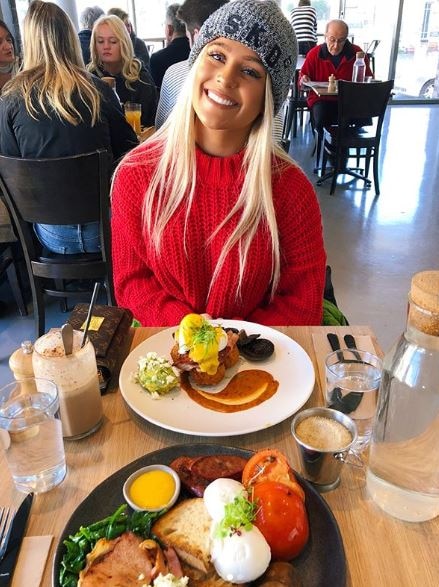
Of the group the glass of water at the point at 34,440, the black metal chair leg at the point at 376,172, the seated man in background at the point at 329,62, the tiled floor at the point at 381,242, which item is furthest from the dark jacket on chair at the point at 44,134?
the seated man in background at the point at 329,62

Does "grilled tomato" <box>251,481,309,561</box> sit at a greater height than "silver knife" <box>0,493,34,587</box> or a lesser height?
greater

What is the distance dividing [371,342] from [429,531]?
1.67 ft

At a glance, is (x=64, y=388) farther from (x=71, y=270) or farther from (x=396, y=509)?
(x=71, y=270)

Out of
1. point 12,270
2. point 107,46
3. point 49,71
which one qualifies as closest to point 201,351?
point 49,71

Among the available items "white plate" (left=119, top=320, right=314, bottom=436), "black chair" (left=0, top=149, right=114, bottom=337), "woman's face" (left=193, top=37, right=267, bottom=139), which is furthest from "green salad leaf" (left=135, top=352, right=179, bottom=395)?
"black chair" (left=0, top=149, right=114, bottom=337)

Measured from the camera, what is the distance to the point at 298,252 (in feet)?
4.91

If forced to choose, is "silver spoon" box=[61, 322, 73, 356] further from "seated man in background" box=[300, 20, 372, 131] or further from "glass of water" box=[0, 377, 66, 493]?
"seated man in background" box=[300, 20, 372, 131]

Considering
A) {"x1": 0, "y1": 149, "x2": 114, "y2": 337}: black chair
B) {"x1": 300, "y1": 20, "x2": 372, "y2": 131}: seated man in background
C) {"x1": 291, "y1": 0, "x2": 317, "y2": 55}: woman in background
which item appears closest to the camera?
{"x1": 0, "y1": 149, "x2": 114, "y2": 337}: black chair

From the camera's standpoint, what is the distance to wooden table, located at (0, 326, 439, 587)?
707 mm

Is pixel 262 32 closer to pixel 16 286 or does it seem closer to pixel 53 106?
pixel 53 106

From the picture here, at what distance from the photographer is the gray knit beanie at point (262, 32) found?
49.8 inches

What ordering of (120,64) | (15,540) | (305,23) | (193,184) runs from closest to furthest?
(15,540) → (193,184) → (120,64) → (305,23)

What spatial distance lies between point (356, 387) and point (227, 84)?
0.86 m

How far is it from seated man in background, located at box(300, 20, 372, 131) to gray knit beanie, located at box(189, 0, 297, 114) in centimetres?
415
